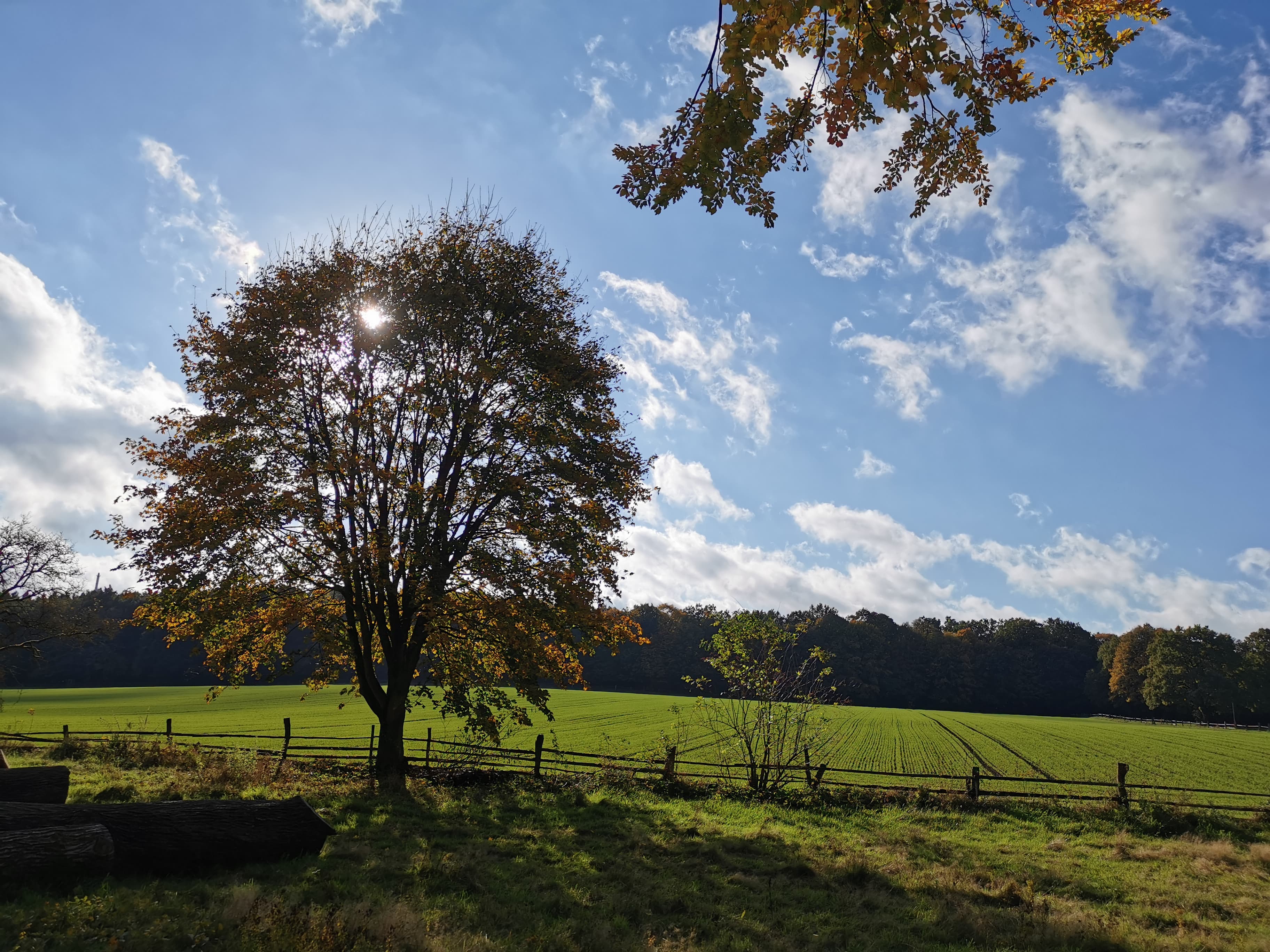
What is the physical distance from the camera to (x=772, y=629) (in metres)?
18.7

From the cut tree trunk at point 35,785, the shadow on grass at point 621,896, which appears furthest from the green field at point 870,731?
the cut tree trunk at point 35,785

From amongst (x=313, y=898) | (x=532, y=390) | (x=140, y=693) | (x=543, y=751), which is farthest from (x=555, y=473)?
(x=140, y=693)

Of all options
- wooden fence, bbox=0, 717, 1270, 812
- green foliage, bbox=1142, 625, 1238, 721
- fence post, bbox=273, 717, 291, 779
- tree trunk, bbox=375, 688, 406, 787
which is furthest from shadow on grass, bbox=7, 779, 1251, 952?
green foliage, bbox=1142, 625, 1238, 721

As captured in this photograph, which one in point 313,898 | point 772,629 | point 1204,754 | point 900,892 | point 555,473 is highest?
point 555,473

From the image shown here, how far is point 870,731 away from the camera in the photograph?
47812mm

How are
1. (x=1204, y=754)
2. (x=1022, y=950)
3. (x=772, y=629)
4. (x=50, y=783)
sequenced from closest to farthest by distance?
(x=1022, y=950) < (x=50, y=783) < (x=772, y=629) < (x=1204, y=754)

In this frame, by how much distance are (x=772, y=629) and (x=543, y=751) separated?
8.52 m

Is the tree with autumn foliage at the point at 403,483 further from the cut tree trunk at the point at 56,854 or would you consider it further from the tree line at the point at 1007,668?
the tree line at the point at 1007,668

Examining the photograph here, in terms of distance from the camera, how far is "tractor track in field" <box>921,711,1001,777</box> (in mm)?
33250

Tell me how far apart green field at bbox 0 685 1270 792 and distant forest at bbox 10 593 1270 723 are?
23406mm

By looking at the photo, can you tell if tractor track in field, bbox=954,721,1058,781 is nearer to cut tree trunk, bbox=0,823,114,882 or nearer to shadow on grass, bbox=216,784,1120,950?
shadow on grass, bbox=216,784,1120,950

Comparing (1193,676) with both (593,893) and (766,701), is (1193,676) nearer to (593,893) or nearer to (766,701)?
(766,701)

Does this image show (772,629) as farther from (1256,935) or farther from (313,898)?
(313,898)

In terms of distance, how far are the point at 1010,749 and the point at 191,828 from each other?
47407mm
